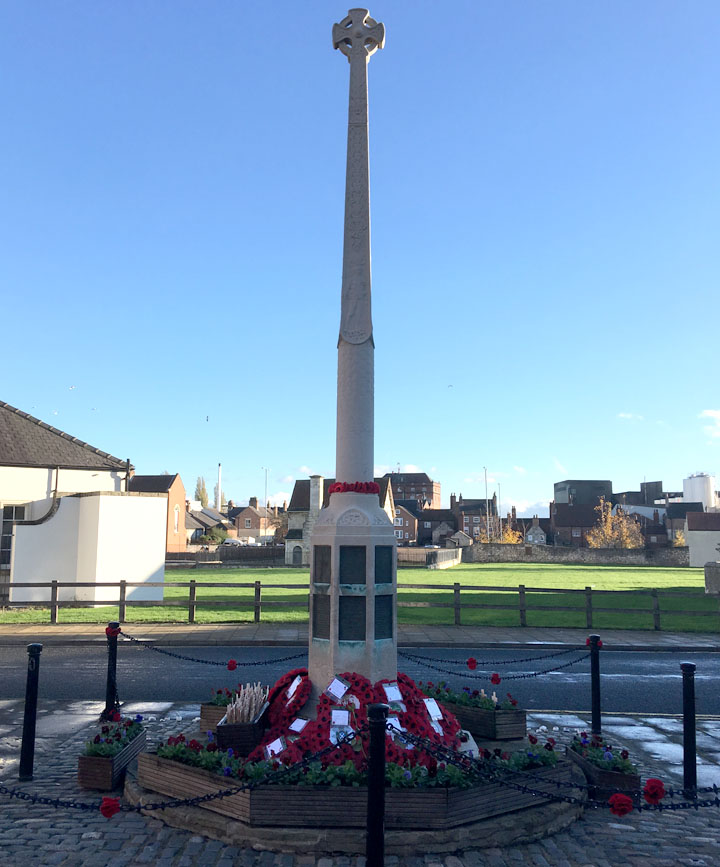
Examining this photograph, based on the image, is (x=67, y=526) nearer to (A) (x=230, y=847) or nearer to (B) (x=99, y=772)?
(B) (x=99, y=772)

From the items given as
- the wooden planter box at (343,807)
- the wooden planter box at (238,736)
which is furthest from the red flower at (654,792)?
the wooden planter box at (238,736)

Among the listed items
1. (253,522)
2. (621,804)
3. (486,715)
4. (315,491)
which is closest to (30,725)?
(486,715)

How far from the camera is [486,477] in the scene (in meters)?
107

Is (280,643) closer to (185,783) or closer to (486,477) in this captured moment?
(185,783)

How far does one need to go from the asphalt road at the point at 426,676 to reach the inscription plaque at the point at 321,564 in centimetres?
344

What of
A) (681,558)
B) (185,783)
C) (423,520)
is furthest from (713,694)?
(423,520)

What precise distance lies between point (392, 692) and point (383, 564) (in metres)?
1.41

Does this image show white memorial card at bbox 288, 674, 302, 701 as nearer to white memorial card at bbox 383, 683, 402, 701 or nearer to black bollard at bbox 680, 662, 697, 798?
white memorial card at bbox 383, 683, 402, 701

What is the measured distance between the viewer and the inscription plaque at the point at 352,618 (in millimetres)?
7766

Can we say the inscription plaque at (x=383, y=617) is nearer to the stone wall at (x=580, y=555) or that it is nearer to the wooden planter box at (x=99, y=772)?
the wooden planter box at (x=99, y=772)

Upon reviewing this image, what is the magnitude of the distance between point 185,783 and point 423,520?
116588 millimetres

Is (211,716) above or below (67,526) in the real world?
below

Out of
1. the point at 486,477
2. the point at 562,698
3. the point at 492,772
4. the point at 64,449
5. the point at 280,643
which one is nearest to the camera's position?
the point at 492,772

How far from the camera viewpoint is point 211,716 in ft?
28.0
